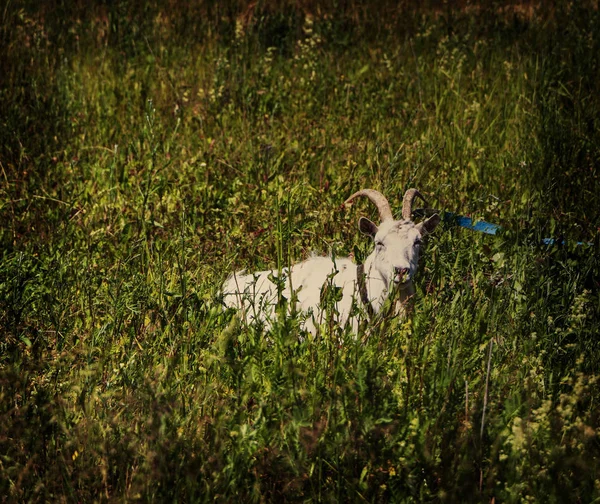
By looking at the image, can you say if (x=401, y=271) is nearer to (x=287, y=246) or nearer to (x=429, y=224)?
(x=429, y=224)

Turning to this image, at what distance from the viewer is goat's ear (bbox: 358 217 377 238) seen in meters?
4.63

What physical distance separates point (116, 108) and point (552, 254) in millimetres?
4312

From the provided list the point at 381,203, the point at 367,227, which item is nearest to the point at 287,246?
the point at 367,227

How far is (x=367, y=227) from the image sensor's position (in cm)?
470

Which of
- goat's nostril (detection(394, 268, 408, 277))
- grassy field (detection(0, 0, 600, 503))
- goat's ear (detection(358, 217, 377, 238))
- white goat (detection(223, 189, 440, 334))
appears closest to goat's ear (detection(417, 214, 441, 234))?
white goat (detection(223, 189, 440, 334))

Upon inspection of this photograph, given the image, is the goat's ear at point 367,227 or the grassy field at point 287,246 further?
the goat's ear at point 367,227

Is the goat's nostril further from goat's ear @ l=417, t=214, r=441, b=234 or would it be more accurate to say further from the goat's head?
goat's ear @ l=417, t=214, r=441, b=234

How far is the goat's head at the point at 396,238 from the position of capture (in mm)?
4402

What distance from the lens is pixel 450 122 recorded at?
658 cm

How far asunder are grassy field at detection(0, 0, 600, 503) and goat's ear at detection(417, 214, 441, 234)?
0.52 ft

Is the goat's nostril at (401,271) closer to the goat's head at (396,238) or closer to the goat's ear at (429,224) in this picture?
the goat's head at (396,238)

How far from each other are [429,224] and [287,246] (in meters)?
0.93

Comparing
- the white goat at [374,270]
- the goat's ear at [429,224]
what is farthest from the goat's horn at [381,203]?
the goat's ear at [429,224]

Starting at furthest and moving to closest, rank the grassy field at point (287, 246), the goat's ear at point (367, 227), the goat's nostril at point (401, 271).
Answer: the goat's ear at point (367, 227), the goat's nostril at point (401, 271), the grassy field at point (287, 246)
